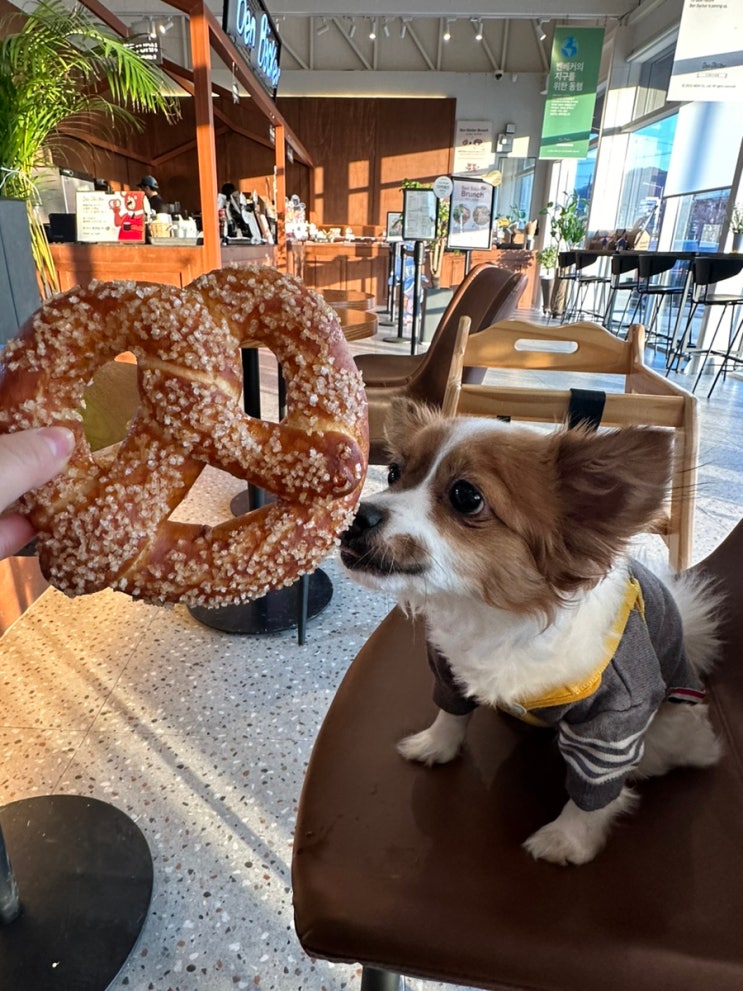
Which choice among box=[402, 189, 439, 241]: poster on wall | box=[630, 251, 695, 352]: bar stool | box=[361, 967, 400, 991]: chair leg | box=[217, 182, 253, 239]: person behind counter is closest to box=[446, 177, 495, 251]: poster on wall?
box=[402, 189, 439, 241]: poster on wall

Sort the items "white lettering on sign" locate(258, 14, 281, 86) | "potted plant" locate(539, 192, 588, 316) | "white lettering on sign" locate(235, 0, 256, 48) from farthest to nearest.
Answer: "potted plant" locate(539, 192, 588, 316), "white lettering on sign" locate(258, 14, 281, 86), "white lettering on sign" locate(235, 0, 256, 48)

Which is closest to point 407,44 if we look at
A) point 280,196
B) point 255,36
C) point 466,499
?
point 280,196

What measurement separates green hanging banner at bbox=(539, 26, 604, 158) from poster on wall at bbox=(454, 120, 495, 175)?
3.55 metres

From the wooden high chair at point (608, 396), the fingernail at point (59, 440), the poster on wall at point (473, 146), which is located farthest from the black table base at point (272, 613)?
the poster on wall at point (473, 146)

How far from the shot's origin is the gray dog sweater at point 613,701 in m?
0.77

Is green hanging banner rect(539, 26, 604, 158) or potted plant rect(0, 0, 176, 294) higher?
green hanging banner rect(539, 26, 604, 158)

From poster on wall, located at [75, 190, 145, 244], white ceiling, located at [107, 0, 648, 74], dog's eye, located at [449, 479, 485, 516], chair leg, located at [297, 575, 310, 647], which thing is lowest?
chair leg, located at [297, 575, 310, 647]

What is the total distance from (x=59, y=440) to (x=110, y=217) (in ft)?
10.5

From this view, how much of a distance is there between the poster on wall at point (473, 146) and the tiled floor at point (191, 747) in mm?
12453

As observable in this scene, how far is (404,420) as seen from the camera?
1067 millimetres

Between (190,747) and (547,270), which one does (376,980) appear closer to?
(190,747)

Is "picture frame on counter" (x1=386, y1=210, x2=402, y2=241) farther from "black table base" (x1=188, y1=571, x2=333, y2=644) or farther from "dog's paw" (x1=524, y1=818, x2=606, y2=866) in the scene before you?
"dog's paw" (x1=524, y1=818, x2=606, y2=866)

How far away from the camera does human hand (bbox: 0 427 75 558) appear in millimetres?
562

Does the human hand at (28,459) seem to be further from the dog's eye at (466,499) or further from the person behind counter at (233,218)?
the person behind counter at (233,218)
